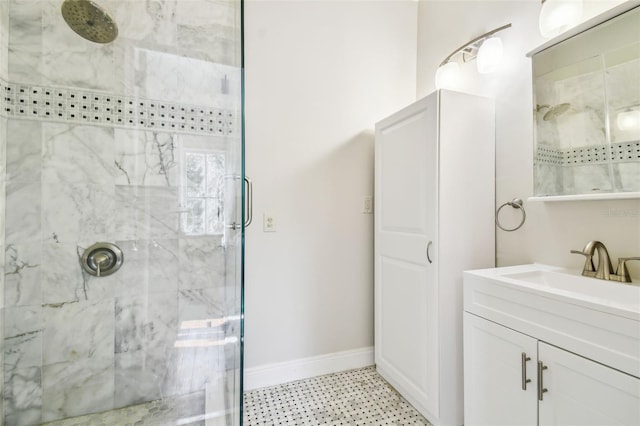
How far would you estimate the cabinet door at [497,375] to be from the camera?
101 cm

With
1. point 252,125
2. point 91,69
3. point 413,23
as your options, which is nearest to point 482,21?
point 413,23

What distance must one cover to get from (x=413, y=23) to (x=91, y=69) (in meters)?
2.15

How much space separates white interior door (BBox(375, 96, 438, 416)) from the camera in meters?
1.44

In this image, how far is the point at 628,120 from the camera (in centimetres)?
108

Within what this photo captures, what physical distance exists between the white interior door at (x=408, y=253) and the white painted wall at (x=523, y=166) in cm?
44

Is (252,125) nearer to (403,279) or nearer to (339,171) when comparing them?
(339,171)

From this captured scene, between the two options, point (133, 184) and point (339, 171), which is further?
point (339, 171)

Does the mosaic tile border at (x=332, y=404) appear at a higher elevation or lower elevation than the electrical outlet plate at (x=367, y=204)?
lower

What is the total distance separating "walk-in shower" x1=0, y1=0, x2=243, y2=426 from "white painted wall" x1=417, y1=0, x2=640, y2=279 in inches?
54.3

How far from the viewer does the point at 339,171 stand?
1.99m

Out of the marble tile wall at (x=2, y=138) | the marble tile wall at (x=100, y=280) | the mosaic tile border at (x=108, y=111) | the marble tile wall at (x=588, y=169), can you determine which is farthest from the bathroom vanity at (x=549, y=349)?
the marble tile wall at (x=2, y=138)

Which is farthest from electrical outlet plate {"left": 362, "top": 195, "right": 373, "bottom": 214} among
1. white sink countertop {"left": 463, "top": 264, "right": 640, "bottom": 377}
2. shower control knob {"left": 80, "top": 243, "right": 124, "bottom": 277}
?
shower control knob {"left": 80, "top": 243, "right": 124, "bottom": 277}

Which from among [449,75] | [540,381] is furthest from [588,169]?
[449,75]

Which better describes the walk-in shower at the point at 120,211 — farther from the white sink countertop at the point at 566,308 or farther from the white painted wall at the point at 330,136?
the white sink countertop at the point at 566,308
